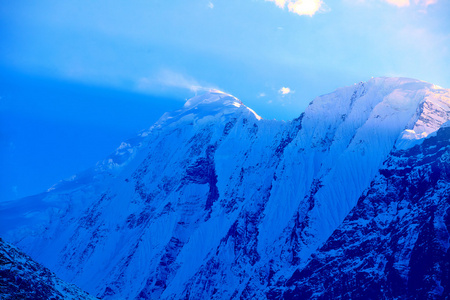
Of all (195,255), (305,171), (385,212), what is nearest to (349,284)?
(385,212)

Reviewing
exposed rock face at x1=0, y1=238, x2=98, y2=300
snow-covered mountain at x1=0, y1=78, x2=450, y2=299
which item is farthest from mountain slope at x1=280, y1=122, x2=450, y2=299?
exposed rock face at x1=0, y1=238, x2=98, y2=300

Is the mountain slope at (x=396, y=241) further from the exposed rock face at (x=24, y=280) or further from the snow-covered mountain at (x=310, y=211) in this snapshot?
the exposed rock face at (x=24, y=280)

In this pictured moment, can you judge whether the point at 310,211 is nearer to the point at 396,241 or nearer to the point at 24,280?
the point at 396,241

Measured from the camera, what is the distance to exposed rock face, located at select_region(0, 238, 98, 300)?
7981 cm

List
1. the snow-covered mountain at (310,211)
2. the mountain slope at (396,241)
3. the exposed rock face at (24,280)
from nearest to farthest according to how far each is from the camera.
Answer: the exposed rock face at (24,280), the mountain slope at (396,241), the snow-covered mountain at (310,211)

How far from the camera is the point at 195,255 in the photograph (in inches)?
6850

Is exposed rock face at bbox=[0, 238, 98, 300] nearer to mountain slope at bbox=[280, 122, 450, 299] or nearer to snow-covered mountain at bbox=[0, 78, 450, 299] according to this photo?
mountain slope at bbox=[280, 122, 450, 299]

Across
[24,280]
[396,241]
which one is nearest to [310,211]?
[396,241]

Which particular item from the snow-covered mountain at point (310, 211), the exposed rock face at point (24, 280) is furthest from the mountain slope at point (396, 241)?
the exposed rock face at point (24, 280)

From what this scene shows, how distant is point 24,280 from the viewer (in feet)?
272

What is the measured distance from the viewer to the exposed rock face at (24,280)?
262 feet

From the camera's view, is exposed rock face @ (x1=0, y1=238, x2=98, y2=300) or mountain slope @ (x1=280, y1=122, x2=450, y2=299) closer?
exposed rock face @ (x1=0, y1=238, x2=98, y2=300)

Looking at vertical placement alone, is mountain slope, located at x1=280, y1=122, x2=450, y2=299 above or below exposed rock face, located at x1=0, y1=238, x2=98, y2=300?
above

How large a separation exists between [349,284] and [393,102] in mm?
58521
